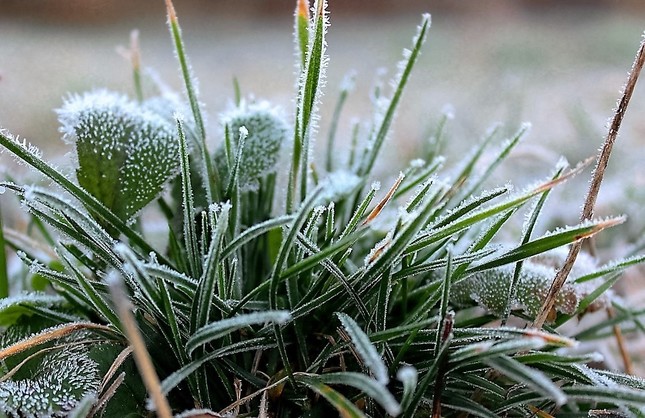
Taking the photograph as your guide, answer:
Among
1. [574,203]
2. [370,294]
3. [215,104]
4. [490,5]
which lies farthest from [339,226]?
[490,5]

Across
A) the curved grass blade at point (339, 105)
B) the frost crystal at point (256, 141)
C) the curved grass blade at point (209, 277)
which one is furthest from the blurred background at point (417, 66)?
the curved grass blade at point (209, 277)

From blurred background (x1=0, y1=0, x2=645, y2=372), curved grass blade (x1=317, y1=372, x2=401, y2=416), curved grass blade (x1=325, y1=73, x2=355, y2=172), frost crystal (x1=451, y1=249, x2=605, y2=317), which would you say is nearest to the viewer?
curved grass blade (x1=317, y1=372, x2=401, y2=416)

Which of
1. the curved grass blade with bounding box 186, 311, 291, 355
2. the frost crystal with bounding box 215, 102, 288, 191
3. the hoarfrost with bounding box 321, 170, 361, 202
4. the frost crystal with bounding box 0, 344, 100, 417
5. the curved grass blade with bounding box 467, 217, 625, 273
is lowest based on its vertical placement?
the frost crystal with bounding box 0, 344, 100, 417

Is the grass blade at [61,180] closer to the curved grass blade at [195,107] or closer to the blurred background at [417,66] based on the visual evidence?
the curved grass blade at [195,107]

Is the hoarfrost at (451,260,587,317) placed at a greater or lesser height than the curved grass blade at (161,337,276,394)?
greater

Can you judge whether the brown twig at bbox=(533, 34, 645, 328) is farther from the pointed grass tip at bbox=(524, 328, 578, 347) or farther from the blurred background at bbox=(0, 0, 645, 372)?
the blurred background at bbox=(0, 0, 645, 372)

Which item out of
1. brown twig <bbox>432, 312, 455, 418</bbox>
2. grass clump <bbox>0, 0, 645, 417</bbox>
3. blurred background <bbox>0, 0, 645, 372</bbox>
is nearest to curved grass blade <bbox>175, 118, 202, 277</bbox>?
grass clump <bbox>0, 0, 645, 417</bbox>

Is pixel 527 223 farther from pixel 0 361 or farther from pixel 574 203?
pixel 574 203
